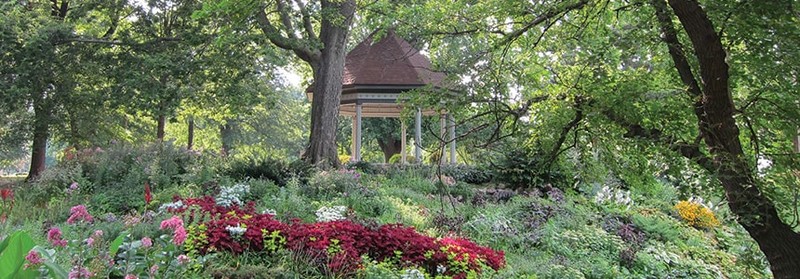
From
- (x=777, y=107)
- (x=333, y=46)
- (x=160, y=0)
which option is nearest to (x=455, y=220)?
(x=777, y=107)

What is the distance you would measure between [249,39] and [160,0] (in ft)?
13.1

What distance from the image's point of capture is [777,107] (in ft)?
8.00

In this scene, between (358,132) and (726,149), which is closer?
(726,149)

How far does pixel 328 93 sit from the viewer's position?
11.9 m

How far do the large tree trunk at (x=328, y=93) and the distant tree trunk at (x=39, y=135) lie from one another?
276 inches

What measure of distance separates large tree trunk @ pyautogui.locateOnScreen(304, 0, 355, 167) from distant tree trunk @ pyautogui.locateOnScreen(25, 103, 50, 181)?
23.0 feet

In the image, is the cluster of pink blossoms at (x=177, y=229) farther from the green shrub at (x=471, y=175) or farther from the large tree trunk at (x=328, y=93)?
the green shrub at (x=471, y=175)

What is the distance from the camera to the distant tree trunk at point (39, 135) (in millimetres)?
14617

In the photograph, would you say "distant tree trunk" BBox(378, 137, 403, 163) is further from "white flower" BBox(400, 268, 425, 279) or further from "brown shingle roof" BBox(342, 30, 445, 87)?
"white flower" BBox(400, 268, 425, 279)

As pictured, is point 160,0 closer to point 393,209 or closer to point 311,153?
point 311,153

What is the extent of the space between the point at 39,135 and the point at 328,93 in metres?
9.56

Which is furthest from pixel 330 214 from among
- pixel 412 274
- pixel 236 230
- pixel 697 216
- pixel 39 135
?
pixel 39 135

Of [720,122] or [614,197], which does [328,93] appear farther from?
[720,122]

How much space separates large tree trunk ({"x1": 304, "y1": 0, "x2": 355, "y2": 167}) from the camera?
11.7 metres
